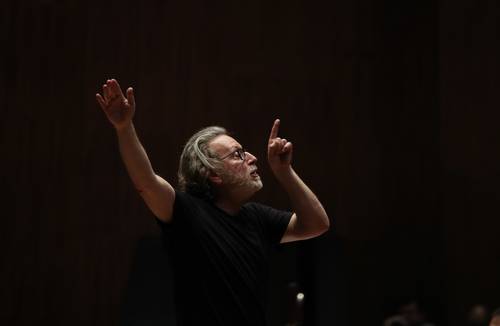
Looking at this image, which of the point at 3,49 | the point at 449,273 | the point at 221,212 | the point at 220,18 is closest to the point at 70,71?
the point at 3,49

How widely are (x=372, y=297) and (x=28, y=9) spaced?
8.72 ft

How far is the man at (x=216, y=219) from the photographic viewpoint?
170 cm

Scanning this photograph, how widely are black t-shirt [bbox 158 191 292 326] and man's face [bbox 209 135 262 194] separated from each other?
142mm

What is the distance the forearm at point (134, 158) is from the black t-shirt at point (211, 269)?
148 millimetres

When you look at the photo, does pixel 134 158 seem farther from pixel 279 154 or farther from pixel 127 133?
pixel 279 154

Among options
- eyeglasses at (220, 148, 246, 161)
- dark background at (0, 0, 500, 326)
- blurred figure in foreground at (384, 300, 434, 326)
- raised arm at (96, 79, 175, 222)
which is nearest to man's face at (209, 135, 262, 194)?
eyeglasses at (220, 148, 246, 161)

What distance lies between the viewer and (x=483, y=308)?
3.67 m

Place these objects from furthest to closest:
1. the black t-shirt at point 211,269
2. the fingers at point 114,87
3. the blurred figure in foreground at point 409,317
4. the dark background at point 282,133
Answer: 1. the blurred figure in foreground at point 409,317
2. the dark background at point 282,133
3. the black t-shirt at point 211,269
4. the fingers at point 114,87

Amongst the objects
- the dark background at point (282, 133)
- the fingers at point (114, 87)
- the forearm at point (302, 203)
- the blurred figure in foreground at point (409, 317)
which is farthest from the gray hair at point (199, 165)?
the blurred figure in foreground at point (409, 317)

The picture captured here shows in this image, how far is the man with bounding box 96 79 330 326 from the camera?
1695 millimetres

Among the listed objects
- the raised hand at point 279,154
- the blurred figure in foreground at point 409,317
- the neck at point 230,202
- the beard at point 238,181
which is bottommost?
the blurred figure in foreground at point 409,317

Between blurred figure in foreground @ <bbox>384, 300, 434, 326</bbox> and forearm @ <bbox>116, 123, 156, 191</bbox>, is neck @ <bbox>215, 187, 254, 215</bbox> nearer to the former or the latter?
forearm @ <bbox>116, 123, 156, 191</bbox>

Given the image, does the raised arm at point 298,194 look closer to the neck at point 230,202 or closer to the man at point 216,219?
the man at point 216,219

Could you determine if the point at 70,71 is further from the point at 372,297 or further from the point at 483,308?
the point at 483,308
